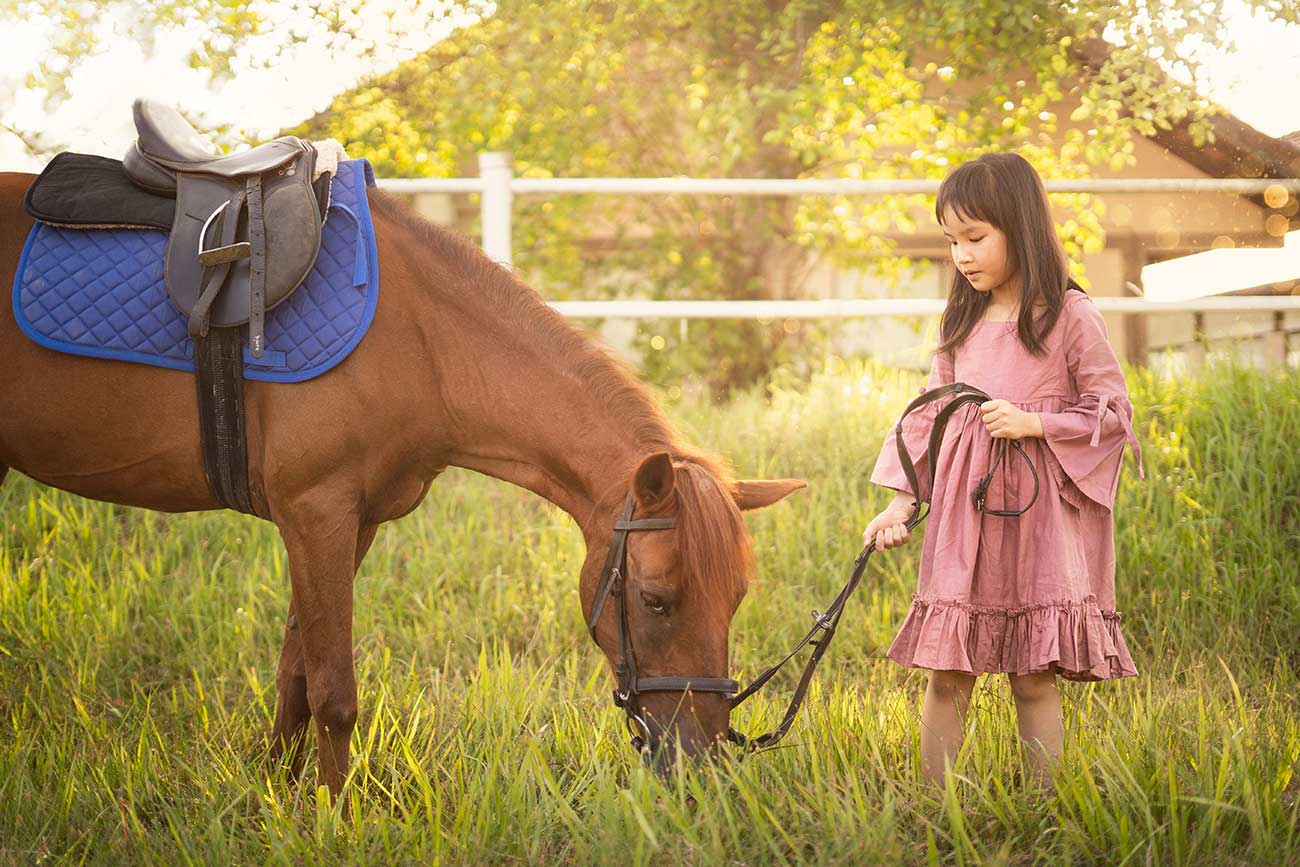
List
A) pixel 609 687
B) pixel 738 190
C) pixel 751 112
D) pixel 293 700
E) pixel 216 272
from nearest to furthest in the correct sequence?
pixel 216 272 → pixel 293 700 → pixel 609 687 → pixel 738 190 → pixel 751 112

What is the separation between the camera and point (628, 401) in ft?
8.38

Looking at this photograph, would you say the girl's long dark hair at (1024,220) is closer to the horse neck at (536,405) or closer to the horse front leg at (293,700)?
the horse neck at (536,405)

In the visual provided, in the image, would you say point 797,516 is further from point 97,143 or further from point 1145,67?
point 97,143

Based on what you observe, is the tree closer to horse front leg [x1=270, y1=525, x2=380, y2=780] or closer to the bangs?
the bangs

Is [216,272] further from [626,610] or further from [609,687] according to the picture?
[609,687]

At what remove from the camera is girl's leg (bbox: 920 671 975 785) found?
255 cm

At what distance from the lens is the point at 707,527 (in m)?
2.29

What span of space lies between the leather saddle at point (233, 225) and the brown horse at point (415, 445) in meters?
0.20

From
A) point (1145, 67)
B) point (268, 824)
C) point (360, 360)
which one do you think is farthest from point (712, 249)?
point (268, 824)

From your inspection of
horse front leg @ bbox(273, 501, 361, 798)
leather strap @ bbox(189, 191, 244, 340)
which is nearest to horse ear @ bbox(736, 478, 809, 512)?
horse front leg @ bbox(273, 501, 361, 798)

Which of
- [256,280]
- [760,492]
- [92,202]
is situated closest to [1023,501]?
[760,492]

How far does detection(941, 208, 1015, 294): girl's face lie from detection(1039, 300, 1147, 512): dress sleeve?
21 centimetres

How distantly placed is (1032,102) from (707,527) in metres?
4.56

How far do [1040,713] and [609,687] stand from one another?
158 centimetres
